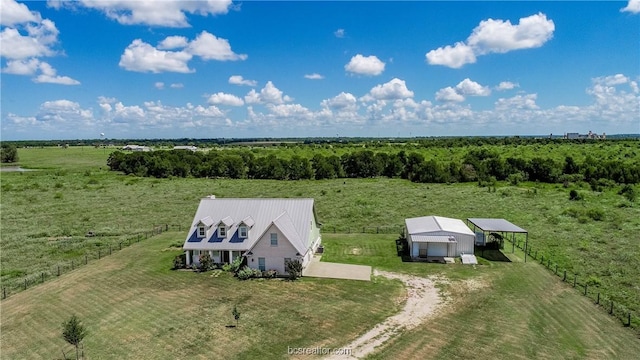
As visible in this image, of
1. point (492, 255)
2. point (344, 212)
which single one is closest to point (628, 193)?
point (492, 255)

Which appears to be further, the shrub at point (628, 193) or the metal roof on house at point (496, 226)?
the shrub at point (628, 193)

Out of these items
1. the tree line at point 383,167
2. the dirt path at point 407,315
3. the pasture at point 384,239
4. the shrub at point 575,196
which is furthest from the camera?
the tree line at point 383,167

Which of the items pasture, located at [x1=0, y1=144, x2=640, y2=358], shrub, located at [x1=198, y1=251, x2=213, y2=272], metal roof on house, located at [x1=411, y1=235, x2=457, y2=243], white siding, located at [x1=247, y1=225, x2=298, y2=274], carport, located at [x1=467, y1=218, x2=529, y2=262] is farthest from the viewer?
carport, located at [x1=467, y1=218, x2=529, y2=262]

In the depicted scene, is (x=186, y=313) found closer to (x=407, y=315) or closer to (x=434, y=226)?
(x=407, y=315)

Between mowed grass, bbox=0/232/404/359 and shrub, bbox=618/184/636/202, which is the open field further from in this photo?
mowed grass, bbox=0/232/404/359

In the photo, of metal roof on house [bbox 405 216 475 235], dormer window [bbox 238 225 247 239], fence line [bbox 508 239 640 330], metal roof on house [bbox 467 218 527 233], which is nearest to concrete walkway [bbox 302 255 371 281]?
dormer window [bbox 238 225 247 239]

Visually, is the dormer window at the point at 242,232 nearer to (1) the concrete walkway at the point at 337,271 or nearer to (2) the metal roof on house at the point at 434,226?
(1) the concrete walkway at the point at 337,271

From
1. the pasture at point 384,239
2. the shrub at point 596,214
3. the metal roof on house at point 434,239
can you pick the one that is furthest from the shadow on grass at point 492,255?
the shrub at point 596,214
